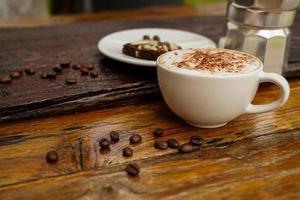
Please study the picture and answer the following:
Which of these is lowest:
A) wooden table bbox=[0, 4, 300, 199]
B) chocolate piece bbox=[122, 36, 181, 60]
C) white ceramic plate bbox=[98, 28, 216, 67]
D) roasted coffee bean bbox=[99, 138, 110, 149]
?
wooden table bbox=[0, 4, 300, 199]

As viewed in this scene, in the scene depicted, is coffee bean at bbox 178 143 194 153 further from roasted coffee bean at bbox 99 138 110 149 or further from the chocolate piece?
the chocolate piece

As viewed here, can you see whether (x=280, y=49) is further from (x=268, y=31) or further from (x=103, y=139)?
(x=103, y=139)

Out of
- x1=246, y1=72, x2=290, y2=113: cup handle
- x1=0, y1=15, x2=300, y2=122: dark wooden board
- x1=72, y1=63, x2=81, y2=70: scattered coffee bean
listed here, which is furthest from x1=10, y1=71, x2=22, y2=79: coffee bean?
x1=246, y1=72, x2=290, y2=113: cup handle

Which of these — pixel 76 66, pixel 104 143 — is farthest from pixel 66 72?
pixel 104 143

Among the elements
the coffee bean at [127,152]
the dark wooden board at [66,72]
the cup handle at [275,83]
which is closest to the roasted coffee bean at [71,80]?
the dark wooden board at [66,72]

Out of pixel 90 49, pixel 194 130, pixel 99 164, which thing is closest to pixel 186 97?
pixel 194 130

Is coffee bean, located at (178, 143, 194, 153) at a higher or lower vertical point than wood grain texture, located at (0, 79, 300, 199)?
higher
